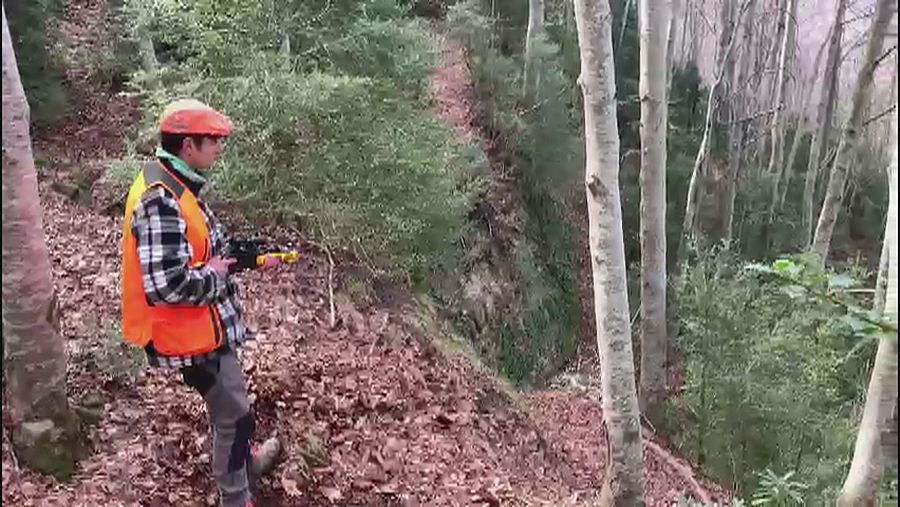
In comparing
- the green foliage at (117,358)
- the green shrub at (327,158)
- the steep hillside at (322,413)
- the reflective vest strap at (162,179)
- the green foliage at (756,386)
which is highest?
the reflective vest strap at (162,179)

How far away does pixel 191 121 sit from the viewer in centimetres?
367

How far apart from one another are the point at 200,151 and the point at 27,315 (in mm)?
1125

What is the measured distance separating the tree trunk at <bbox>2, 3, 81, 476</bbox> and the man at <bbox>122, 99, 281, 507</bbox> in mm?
455

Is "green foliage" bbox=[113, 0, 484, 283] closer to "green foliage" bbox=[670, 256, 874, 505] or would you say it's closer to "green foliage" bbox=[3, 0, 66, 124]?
"green foliage" bbox=[3, 0, 66, 124]

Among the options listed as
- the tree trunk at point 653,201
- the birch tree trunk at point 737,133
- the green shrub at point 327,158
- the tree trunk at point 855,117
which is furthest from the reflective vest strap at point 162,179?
the birch tree trunk at point 737,133

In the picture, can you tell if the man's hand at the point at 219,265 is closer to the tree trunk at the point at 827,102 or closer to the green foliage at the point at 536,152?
the green foliage at the point at 536,152

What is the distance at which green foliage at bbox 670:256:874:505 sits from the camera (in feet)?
31.3

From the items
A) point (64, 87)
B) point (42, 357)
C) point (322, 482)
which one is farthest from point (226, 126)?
point (64, 87)

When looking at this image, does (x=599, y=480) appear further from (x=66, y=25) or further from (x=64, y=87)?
(x=66, y=25)

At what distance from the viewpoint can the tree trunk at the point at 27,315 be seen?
374 cm

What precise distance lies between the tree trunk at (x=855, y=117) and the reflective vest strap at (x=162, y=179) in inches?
346

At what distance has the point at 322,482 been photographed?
199 inches

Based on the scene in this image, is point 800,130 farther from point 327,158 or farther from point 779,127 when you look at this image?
point 327,158

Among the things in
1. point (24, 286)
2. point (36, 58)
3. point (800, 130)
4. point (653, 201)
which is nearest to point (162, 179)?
point (24, 286)
